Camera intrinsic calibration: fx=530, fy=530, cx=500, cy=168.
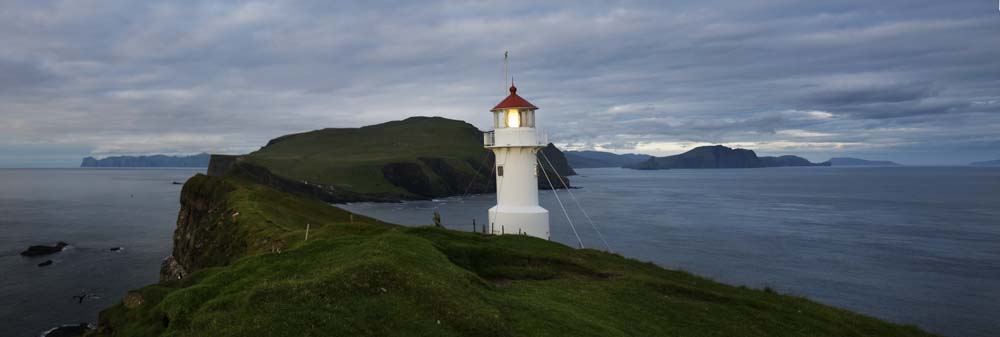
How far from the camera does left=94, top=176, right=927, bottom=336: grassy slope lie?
11891mm

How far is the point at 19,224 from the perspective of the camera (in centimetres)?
9050

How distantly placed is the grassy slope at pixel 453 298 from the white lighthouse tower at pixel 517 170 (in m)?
5.24

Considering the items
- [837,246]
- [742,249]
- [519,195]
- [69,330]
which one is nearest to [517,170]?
[519,195]

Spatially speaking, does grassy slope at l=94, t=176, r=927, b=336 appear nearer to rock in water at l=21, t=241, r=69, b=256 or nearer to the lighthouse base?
the lighthouse base

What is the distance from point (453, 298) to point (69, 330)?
121 feet

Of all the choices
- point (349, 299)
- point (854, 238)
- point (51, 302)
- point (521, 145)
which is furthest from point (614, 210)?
point (349, 299)

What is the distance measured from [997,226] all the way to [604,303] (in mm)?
92211

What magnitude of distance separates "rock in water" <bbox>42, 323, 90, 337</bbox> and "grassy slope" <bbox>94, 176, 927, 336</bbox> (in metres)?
20.3

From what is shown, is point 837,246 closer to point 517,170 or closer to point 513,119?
point 517,170

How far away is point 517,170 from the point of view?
106 feet

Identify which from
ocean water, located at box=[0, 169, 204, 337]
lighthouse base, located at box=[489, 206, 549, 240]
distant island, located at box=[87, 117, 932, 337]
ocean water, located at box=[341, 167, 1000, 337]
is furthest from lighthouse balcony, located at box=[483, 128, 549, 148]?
ocean water, located at box=[0, 169, 204, 337]

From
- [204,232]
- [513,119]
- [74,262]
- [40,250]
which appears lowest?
[74,262]

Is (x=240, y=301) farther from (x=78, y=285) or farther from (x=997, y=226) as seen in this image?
(x=997, y=226)

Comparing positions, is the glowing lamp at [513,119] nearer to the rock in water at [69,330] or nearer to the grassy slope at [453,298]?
the grassy slope at [453,298]
